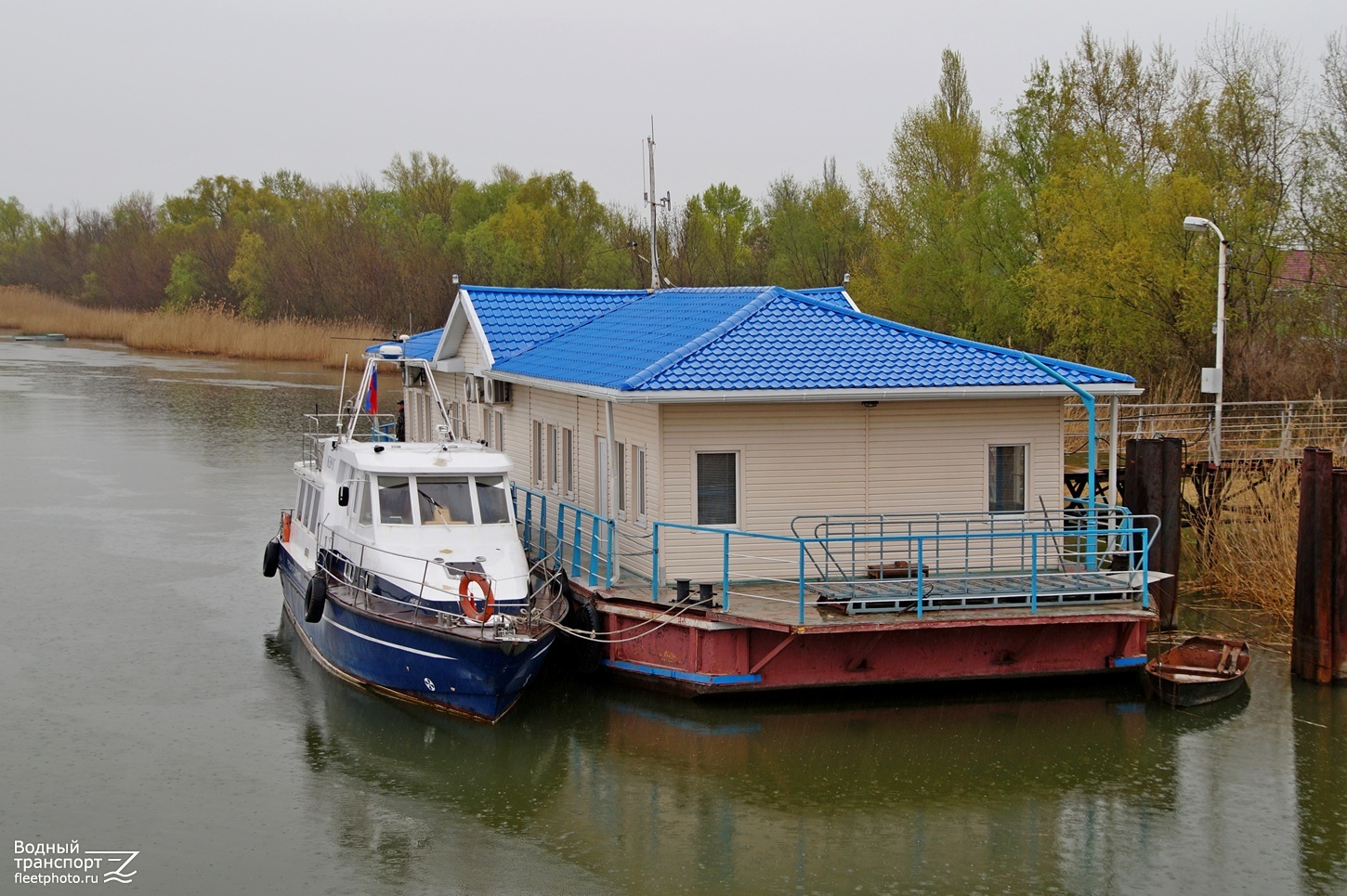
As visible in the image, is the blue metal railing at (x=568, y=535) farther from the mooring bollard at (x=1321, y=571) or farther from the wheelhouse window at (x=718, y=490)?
the mooring bollard at (x=1321, y=571)

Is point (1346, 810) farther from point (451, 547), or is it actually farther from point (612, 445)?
point (451, 547)

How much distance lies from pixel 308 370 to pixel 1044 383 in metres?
54.4

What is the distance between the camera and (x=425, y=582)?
57.1 ft

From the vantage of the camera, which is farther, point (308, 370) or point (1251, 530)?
point (308, 370)

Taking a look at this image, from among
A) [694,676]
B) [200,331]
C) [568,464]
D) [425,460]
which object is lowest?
[694,676]

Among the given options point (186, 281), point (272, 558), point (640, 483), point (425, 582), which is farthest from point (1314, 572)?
point (186, 281)

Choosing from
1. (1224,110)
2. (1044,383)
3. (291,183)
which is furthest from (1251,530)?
(291,183)

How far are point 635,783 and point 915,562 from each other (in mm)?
5393

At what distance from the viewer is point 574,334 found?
23859mm

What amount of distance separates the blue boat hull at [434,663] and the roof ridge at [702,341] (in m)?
3.22

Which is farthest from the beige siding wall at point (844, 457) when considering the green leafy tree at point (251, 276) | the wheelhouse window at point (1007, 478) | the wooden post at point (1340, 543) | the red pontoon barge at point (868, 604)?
the green leafy tree at point (251, 276)

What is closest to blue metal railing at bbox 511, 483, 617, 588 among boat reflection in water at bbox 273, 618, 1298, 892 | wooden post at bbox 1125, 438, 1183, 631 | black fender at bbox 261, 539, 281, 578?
boat reflection in water at bbox 273, 618, 1298, 892

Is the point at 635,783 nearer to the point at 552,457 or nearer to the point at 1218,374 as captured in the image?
the point at 552,457

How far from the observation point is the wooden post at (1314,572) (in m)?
18.0
